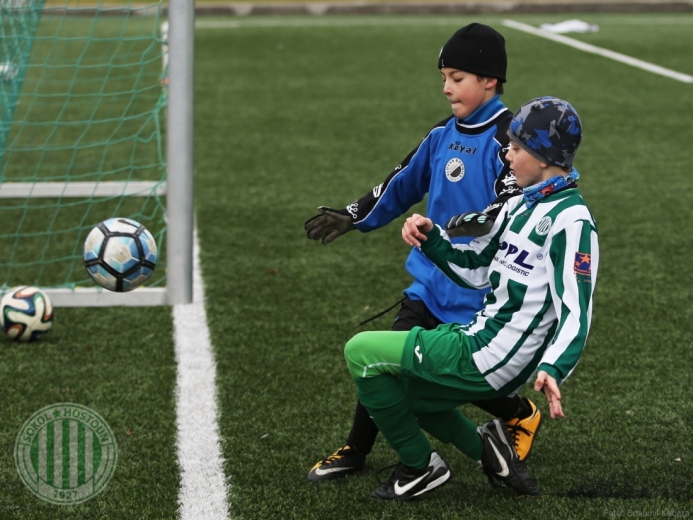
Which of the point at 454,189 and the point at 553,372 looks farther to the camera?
the point at 454,189

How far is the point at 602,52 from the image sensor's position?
14039 mm

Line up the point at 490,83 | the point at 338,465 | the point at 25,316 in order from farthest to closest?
the point at 25,316
the point at 338,465
the point at 490,83

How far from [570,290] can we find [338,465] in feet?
3.64

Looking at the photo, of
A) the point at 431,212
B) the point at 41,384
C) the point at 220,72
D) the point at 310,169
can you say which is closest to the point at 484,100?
the point at 431,212

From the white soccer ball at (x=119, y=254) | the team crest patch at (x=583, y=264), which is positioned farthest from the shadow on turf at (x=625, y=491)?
the white soccer ball at (x=119, y=254)

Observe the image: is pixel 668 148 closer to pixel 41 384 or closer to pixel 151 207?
pixel 151 207

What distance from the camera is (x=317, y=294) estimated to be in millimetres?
5359

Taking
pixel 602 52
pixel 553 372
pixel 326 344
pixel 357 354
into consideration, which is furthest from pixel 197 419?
pixel 602 52

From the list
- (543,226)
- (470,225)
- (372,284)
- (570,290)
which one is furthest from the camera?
(372,284)

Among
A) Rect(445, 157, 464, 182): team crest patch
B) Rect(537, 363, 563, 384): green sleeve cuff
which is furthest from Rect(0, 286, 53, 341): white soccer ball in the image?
Rect(537, 363, 563, 384): green sleeve cuff

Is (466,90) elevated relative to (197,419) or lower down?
elevated

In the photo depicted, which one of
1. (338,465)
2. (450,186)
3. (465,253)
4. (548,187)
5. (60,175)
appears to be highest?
(548,187)

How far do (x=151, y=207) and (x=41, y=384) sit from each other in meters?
3.01

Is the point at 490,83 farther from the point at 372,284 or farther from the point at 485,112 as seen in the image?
the point at 372,284
